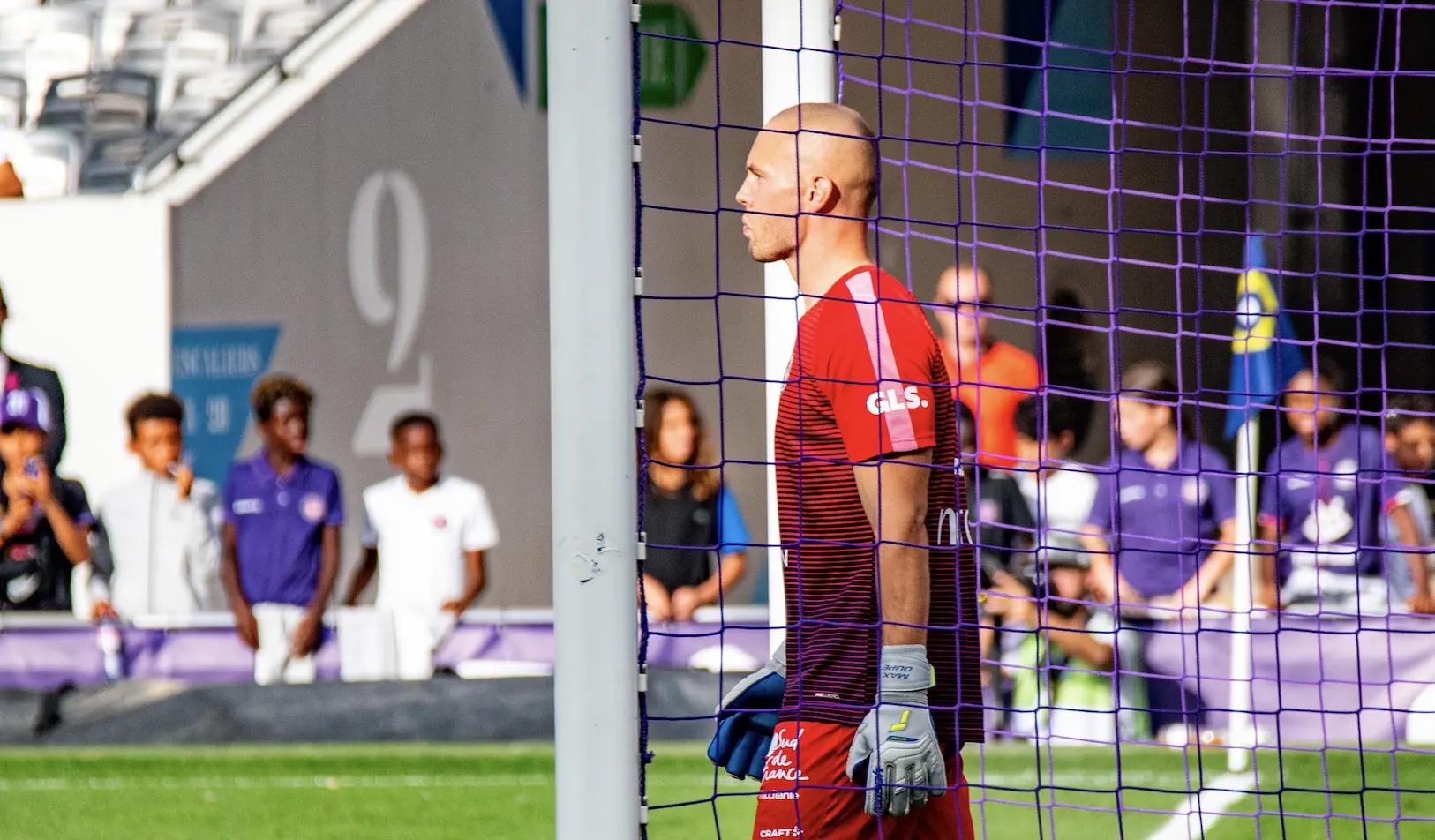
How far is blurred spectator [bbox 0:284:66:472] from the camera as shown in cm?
920

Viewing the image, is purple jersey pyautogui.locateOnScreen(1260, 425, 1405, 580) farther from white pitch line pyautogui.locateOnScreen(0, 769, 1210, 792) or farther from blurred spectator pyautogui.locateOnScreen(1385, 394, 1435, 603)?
white pitch line pyautogui.locateOnScreen(0, 769, 1210, 792)

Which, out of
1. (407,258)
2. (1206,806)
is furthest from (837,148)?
(407,258)

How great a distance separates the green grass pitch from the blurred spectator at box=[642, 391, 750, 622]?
68cm

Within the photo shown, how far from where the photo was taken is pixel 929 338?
2.98m

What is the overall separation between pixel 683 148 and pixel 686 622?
3342 millimetres

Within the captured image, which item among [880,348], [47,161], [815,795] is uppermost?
[47,161]

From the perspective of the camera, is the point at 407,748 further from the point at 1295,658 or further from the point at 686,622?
the point at 1295,658

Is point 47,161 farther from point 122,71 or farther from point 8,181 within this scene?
point 122,71

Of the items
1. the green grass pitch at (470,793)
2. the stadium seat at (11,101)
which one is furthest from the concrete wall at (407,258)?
the green grass pitch at (470,793)

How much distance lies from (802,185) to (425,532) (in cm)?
548

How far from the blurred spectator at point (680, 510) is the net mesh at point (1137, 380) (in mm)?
45

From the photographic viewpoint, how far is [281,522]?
323 inches

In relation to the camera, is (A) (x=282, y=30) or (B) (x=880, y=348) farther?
(A) (x=282, y=30)

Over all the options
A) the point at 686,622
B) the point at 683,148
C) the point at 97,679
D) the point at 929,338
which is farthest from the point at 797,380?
the point at 683,148
